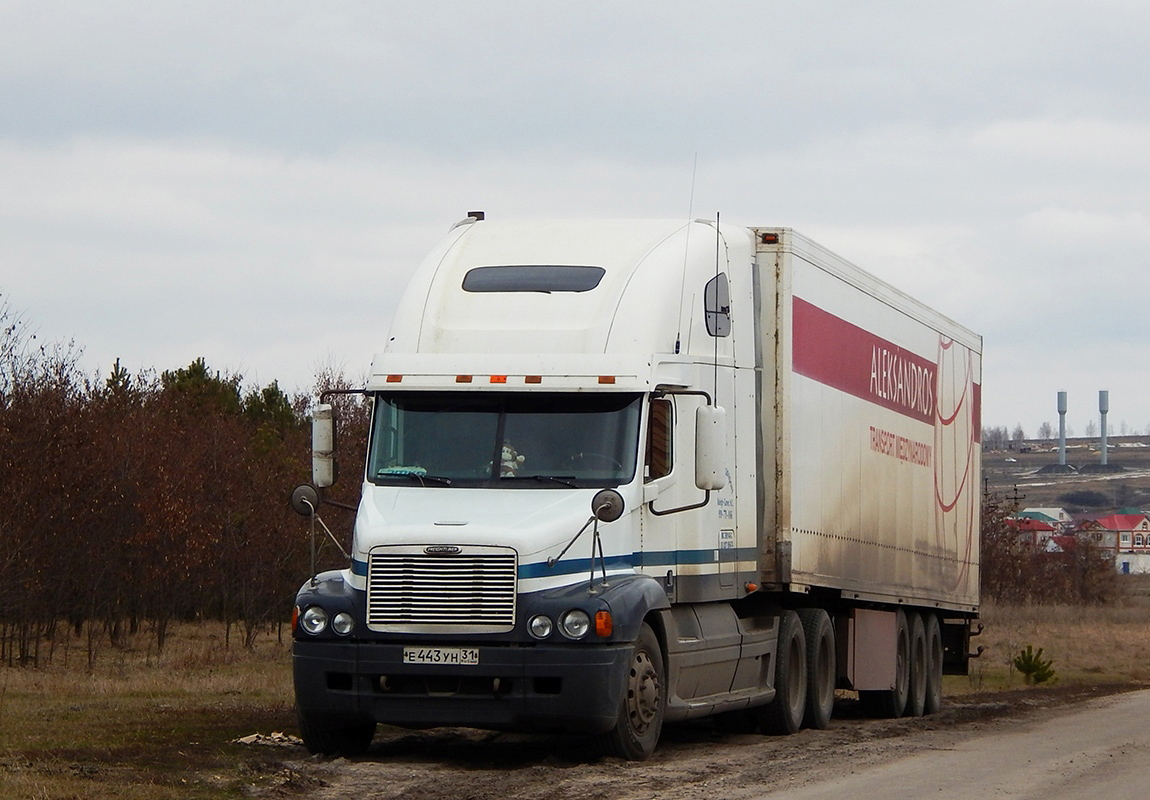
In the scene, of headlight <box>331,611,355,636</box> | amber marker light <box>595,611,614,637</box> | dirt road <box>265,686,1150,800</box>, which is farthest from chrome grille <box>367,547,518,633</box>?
dirt road <box>265,686,1150,800</box>

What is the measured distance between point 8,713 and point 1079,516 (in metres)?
191

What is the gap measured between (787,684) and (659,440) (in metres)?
3.87

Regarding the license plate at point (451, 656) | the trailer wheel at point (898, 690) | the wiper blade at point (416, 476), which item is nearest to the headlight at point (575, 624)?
the license plate at point (451, 656)

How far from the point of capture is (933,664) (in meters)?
21.3

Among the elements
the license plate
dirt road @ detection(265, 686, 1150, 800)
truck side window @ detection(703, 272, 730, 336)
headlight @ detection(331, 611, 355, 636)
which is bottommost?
dirt road @ detection(265, 686, 1150, 800)

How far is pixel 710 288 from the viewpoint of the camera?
48.6ft

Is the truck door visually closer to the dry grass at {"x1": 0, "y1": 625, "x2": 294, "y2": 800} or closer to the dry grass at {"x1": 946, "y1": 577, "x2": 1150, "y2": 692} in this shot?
the dry grass at {"x1": 0, "y1": 625, "x2": 294, "y2": 800}

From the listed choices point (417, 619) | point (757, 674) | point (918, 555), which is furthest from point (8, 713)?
point (918, 555)

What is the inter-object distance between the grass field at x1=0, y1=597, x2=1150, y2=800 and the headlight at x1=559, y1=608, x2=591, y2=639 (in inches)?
84.4

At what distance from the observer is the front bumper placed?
12.3m

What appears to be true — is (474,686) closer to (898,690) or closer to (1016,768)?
(1016,768)

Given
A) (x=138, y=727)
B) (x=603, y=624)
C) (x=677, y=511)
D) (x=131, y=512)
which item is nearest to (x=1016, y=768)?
(x=677, y=511)

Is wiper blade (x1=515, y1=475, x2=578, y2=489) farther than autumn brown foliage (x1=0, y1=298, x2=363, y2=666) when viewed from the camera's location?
No

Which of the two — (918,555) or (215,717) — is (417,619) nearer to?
(215,717)
